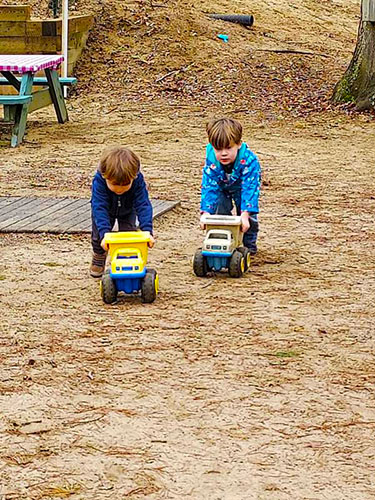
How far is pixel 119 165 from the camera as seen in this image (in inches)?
212

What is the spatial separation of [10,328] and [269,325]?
129cm

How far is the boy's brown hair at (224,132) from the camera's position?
593cm

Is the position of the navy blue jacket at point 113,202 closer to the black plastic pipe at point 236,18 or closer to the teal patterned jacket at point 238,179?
the teal patterned jacket at point 238,179

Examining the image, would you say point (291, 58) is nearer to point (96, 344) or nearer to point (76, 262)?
point (76, 262)

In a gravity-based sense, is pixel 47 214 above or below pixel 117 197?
below

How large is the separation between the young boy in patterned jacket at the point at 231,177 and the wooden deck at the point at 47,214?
1.14 meters

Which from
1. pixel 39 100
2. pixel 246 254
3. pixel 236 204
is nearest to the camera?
pixel 246 254

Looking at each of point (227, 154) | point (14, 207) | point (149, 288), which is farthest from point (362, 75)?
point (149, 288)

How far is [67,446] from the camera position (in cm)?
354

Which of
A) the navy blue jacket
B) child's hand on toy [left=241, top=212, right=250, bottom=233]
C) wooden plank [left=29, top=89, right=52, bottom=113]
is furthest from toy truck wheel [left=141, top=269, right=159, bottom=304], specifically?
wooden plank [left=29, top=89, right=52, bottom=113]

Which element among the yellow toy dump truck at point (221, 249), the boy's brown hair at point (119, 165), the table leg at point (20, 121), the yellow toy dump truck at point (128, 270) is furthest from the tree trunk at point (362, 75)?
the yellow toy dump truck at point (128, 270)

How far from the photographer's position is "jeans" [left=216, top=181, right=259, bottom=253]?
249 inches

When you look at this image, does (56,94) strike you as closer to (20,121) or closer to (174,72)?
(20,121)

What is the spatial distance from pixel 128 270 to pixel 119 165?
0.57m
